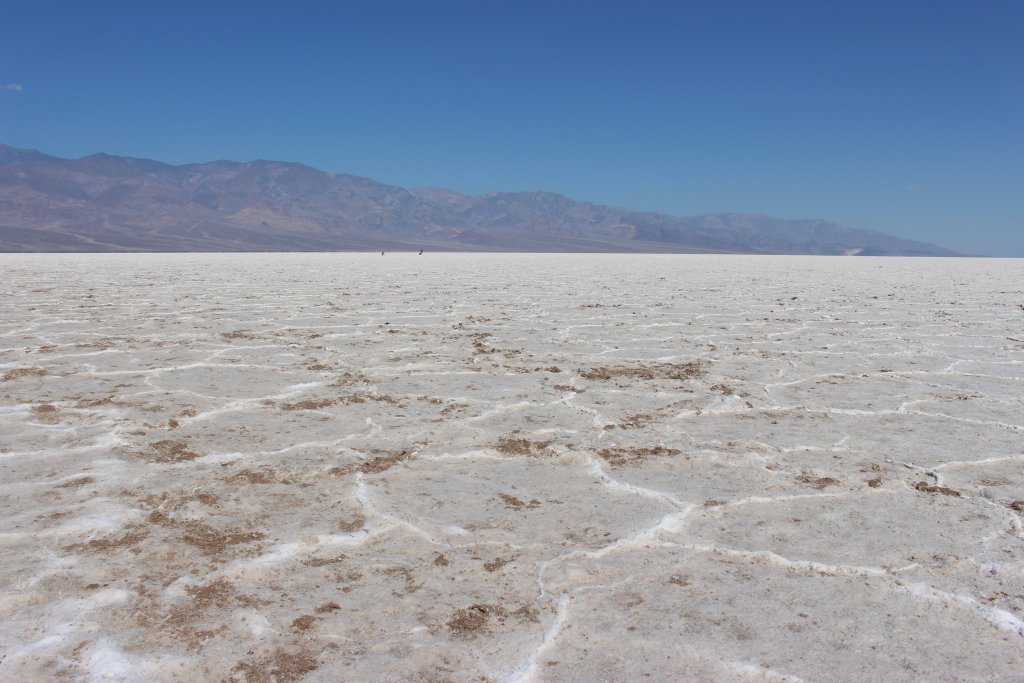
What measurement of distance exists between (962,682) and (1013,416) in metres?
2.07

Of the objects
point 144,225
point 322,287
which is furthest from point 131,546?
point 144,225

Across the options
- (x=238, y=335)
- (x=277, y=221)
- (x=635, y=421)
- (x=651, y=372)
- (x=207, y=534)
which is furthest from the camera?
(x=277, y=221)

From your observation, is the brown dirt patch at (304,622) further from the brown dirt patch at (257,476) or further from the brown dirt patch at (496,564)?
the brown dirt patch at (257,476)

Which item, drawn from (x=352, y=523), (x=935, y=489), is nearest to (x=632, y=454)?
(x=935, y=489)

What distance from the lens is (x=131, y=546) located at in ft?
5.23

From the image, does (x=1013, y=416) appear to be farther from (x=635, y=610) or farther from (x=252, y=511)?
(x=252, y=511)

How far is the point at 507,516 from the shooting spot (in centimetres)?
183

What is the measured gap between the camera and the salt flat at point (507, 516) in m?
1.25

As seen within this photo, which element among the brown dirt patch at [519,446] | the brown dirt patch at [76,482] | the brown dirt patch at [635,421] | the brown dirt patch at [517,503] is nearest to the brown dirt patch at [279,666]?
the brown dirt patch at [517,503]

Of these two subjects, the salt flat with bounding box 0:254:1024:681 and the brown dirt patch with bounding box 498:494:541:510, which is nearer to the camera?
the salt flat with bounding box 0:254:1024:681

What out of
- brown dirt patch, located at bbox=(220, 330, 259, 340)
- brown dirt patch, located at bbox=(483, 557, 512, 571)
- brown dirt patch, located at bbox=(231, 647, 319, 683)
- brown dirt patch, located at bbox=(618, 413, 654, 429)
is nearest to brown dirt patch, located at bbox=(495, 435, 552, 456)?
brown dirt patch, located at bbox=(618, 413, 654, 429)

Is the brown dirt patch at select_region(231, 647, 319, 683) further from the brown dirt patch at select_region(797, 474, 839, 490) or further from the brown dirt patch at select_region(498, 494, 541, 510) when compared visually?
the brown dirt patch at select_region(797, 474, 839, 490)

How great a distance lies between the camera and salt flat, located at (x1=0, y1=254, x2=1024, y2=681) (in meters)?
1.25

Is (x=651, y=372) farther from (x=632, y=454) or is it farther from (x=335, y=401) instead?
(x=335, y=401)
